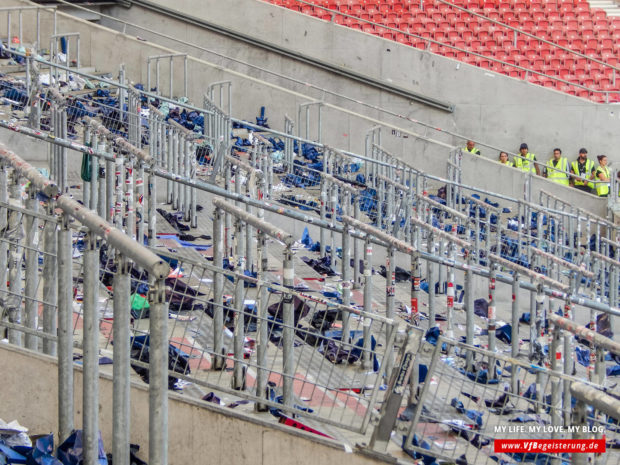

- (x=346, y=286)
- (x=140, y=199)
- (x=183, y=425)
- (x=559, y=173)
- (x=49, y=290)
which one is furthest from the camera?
(x=559, y=173)

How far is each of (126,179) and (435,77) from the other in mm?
11324

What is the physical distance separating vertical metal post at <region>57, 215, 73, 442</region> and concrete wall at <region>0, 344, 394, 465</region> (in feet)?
1.78

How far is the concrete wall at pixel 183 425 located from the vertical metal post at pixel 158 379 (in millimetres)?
1361

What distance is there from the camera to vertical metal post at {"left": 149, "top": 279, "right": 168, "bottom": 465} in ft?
18.2

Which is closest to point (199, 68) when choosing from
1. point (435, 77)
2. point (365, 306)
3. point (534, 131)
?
point (435, 77)

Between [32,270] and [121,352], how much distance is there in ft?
5.45

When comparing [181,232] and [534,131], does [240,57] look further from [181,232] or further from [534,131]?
[181,232]

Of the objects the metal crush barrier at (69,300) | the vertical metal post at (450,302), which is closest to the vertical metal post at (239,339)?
the metal crush barrier at (69,300)

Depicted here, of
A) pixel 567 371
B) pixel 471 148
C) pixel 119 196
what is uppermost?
pixel 567 371

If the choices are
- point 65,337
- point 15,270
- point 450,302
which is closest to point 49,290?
point 15,270

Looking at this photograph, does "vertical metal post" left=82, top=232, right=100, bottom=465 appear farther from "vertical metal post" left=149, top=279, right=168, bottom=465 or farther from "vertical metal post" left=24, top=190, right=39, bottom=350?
"vertical metal post" left=24, top=190, right=39, bottom=350

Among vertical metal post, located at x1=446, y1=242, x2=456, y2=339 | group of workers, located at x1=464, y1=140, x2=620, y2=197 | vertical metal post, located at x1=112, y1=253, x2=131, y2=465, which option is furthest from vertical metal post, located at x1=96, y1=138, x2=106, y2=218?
group of workers, located at x1=464, y1=140, x2=620, y2=197

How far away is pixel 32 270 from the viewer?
7309mm

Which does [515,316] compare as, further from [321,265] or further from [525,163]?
[525,163]
